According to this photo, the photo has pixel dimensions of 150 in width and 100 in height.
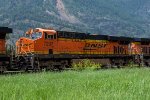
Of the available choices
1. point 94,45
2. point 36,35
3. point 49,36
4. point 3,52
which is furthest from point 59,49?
point 3,52

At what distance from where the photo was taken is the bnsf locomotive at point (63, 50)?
105 feet

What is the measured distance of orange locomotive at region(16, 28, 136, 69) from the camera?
32594 millimetres

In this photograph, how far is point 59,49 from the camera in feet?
115

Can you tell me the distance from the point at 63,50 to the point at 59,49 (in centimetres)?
56

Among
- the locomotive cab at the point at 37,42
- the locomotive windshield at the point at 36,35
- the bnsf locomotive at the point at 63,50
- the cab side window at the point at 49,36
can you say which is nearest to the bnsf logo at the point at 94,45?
the bnsf locomotive at the point at 63,50

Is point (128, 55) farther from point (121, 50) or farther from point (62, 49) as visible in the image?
point (62, 49)

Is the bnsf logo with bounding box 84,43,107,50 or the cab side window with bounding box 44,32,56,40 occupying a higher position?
the cab side window with bounding box 44,32,56,40

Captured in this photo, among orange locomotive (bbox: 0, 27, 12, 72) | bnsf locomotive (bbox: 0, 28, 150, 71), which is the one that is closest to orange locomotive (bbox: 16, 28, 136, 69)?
bnsf locomotive (bbox: 0, 28, 150, 71)

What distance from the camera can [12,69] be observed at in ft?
97.7

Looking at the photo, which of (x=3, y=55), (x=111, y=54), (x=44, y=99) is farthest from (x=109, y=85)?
(x=111, y=54)

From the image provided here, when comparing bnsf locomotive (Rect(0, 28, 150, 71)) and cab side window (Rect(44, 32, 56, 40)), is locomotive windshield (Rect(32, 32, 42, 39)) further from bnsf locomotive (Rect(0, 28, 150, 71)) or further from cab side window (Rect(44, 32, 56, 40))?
cab side window (Rect(44, 32, 56, 40))

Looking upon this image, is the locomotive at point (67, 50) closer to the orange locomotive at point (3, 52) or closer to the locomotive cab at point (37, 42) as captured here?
the locomotive cab at point (37, 42)

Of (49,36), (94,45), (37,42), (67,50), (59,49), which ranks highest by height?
(49,36)

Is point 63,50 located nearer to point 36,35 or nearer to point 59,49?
point 59,49
